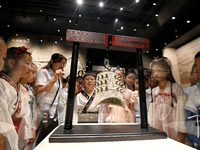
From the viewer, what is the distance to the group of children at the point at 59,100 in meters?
1.07

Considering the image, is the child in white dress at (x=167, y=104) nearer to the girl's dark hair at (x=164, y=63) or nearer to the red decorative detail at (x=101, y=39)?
the girl's dark hair at (x=164, y=63)

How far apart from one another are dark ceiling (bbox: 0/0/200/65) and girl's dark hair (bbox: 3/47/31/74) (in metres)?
0.32

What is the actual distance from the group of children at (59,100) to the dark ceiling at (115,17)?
1.41ft

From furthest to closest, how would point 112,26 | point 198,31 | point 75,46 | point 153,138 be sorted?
point 112,26 → point 198,31 → point 75,46 → point 153,138

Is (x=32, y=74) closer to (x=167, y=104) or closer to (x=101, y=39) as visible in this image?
(x=101, y=39)

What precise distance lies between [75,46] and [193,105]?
73.7 inches

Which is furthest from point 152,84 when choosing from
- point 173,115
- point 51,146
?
point 51,146

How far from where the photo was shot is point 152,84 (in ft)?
6.42

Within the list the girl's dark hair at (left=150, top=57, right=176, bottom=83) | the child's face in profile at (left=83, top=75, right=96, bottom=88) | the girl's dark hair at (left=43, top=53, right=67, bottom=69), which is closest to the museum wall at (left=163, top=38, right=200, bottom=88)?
the girl's dark hair at (left=150, top=57, right=176, bottom=83)

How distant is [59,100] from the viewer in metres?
1.60

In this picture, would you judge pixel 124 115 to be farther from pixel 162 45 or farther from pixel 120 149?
pixel 162 45

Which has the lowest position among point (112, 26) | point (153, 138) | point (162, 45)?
point (153, 138)

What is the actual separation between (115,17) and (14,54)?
158 centimetres

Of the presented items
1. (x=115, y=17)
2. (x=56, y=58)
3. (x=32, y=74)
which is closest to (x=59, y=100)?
(x=32, y=74)
